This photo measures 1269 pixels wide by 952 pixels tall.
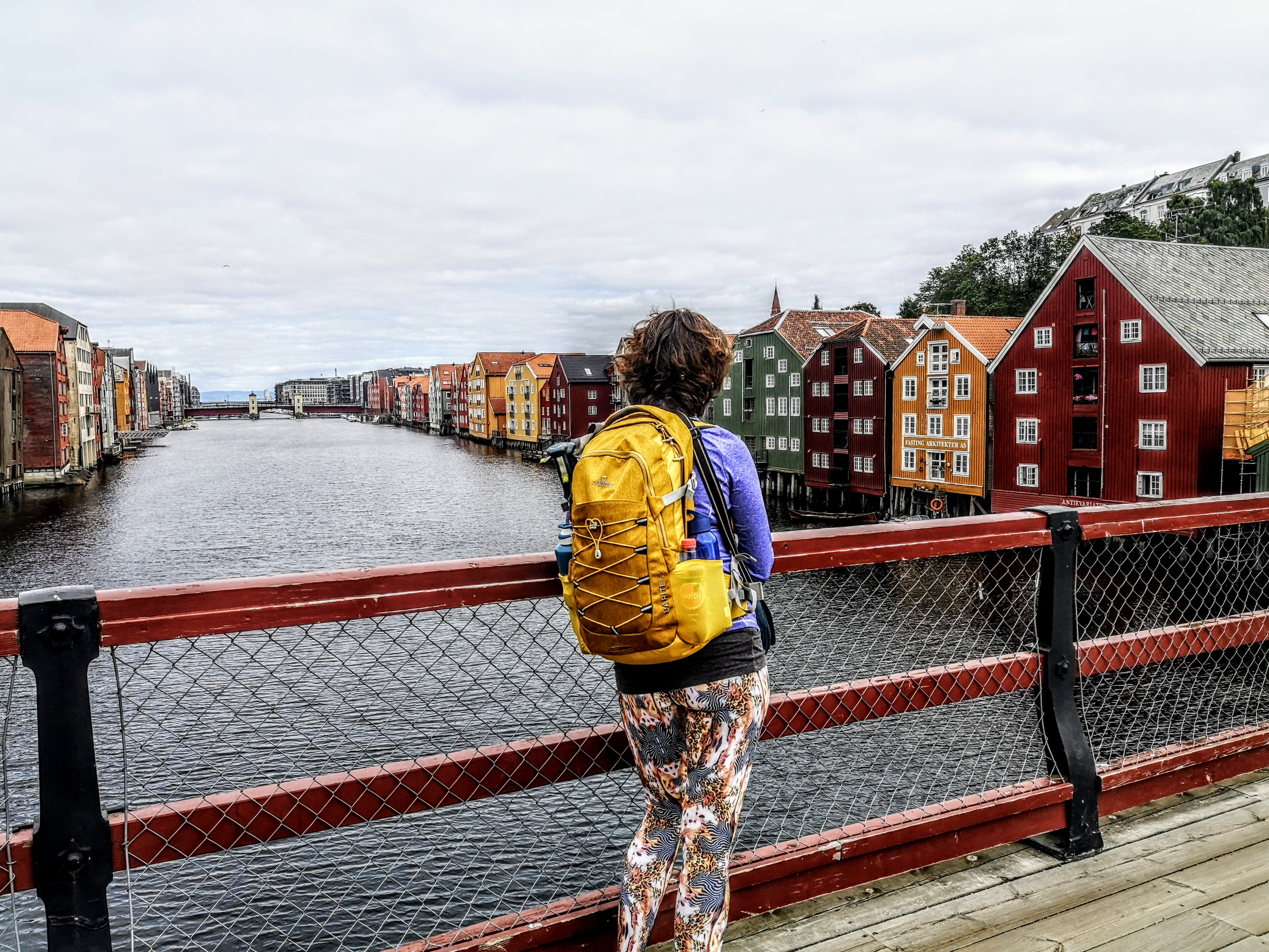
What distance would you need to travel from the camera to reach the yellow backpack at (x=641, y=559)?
2.26 metres

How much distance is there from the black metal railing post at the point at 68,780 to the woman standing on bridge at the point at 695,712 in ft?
4.23

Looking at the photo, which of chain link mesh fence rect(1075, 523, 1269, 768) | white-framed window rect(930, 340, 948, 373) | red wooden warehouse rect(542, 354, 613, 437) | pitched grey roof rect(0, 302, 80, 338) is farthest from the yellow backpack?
pitched grey roof rect(0, 302, 80, 338)

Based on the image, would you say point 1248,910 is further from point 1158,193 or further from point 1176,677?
point 1158,193

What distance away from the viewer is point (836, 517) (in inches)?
1906

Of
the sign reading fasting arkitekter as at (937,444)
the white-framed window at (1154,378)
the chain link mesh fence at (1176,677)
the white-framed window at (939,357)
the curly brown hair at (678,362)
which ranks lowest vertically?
the chain link mesh fence at (1176,677)

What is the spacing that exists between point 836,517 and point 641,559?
47288 mm

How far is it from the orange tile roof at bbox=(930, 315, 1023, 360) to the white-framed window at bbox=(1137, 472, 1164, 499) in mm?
9416

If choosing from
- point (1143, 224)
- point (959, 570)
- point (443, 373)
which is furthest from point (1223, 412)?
point (443, 373)

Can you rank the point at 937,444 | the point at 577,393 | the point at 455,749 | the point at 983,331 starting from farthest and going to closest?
the point at 577,393
the point at 937,444
the point at 983,331
the point at 455,749

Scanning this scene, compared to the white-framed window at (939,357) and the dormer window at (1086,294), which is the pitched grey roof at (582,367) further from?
the dormer window at (1086,294)

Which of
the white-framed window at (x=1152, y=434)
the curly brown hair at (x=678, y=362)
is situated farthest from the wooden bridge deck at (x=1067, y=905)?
the white-framed window at (x=1152, y=434)

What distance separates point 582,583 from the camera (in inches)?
91.4

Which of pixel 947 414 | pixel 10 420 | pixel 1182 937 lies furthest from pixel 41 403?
pixel 1182 937

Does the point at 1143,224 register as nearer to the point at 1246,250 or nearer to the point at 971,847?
the point at 1246,250
